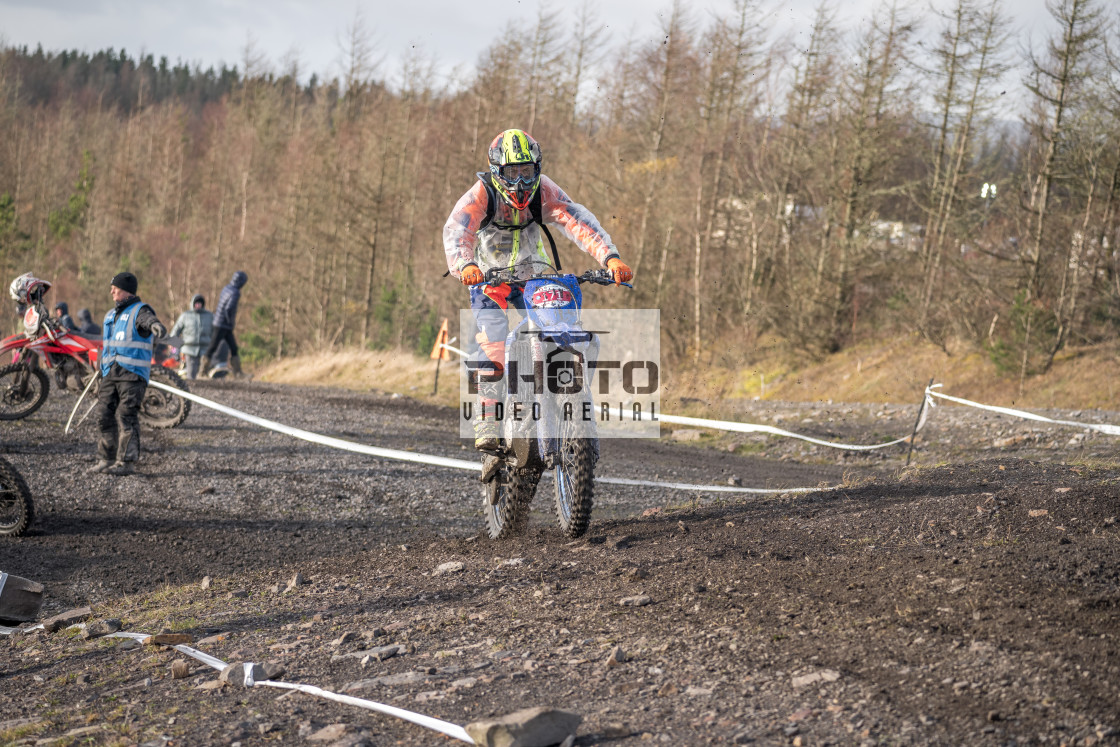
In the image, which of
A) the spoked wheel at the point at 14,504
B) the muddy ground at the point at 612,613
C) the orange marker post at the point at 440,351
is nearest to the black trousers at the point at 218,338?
the orange marker post at the point at 440,351

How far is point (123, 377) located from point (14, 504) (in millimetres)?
2550

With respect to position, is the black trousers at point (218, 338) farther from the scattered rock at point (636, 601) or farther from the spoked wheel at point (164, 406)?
the scattered rock at point (636, 601)

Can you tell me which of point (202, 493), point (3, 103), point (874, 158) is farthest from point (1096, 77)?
point (3, 103)

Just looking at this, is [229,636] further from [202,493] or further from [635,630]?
[202,493]

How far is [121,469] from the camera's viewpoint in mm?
9055

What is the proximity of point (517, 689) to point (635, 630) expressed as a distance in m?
0.74

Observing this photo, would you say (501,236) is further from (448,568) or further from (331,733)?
(331,733)

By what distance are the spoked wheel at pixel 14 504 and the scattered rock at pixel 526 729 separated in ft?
18.0

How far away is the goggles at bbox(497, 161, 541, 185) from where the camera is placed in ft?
20.1

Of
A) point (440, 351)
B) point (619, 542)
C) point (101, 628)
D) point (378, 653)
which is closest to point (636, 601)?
point (378, 653)

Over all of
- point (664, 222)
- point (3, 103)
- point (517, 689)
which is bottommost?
point (517, 689)

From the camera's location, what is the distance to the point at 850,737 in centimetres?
275

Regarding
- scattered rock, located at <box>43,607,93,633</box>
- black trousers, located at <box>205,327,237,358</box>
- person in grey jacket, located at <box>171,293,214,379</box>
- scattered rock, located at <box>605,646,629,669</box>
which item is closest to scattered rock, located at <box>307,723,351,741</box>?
scattered rock, located at <box>605,646,629,669</box>

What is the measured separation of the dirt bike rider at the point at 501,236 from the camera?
6070mm
